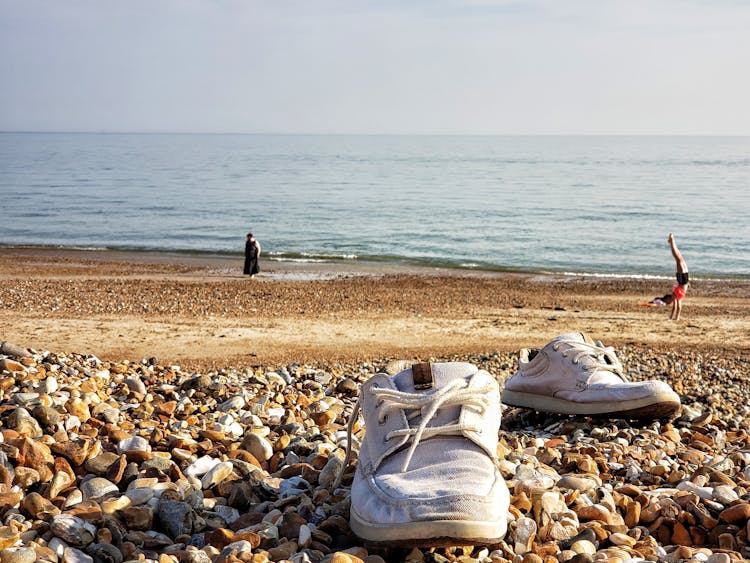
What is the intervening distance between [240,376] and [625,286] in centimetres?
1677

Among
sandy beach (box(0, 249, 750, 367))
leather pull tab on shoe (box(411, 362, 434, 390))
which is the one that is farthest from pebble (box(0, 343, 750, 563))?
sandy beach (box(0, 249, 750, 367))

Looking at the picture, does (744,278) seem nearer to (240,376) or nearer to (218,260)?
(218,260)

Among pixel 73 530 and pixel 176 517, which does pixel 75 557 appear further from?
pixel 176 517

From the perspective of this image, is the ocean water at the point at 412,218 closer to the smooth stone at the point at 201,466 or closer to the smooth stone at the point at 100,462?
the smooth stone at the point at 201,466

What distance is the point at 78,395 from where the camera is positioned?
4.50 m

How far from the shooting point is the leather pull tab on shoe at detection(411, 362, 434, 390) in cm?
310

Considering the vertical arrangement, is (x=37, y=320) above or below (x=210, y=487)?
below

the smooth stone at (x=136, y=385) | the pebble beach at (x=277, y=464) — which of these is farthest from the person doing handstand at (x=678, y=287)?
the smooth stone at (x=136, y=385)

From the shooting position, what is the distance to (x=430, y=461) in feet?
9.30

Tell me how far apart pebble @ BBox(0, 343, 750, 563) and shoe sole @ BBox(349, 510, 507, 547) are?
11cm

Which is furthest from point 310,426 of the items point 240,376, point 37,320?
point 37,320

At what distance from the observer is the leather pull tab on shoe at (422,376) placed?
3.10m

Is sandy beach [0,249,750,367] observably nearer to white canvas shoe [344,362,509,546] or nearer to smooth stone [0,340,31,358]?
smooth stone [0,340,31,358]

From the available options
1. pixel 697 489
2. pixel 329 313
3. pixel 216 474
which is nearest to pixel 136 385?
pixel 216 474
